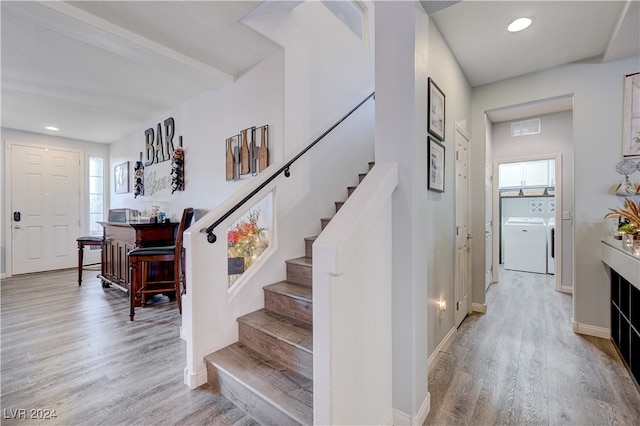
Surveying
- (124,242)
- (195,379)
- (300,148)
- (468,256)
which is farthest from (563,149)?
(124,242)

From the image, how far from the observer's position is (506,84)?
3.09 m

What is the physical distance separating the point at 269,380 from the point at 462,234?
7.69ft

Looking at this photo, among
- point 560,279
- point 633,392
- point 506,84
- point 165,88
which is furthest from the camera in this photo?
point 560,279

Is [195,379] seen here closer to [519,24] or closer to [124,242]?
[124,242]

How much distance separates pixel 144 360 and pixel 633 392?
135 inches

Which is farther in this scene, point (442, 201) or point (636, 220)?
point (442, 201)

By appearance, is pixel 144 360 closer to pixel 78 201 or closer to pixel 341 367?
pixel 341 367

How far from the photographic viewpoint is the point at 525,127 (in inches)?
172

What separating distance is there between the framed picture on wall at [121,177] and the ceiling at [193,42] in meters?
1.86

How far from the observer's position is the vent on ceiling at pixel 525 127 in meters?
4.29

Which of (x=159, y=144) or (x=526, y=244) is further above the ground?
(x=159, y=144)

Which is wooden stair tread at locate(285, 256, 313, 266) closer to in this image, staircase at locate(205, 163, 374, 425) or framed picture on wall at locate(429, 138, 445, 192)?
staircase at locate(205, 163, 374, 425)

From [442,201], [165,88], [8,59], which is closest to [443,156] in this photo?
[442,201]

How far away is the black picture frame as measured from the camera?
1.98 meters
